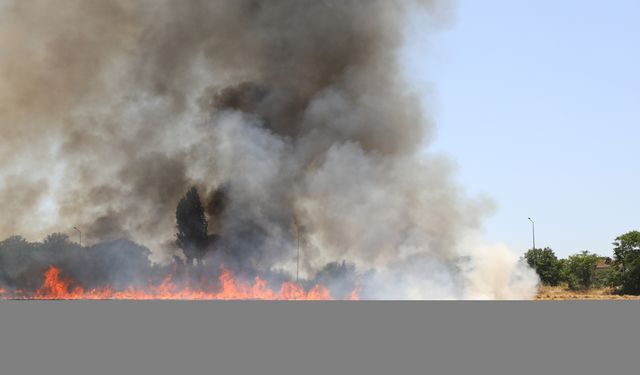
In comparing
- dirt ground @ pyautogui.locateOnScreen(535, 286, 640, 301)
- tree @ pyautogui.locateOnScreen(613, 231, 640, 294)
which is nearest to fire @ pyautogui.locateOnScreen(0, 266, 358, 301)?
dirt ground @ pyautogui.locateOnScreen(535, 286, 640, 301)

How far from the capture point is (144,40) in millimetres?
102375

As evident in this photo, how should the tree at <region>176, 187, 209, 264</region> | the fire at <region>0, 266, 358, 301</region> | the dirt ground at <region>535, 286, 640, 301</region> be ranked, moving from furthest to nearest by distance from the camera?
the tree at <region>176, 187, 209, 264</region>, the dirt ground at <region>535, 286, 640, 301</region>, the fire at <region>0, 266, 358, 301</region>

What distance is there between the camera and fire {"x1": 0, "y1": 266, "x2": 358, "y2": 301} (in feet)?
285

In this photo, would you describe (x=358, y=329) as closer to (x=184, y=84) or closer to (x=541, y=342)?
(x=541, y=342)

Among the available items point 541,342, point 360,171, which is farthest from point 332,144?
point 541,342

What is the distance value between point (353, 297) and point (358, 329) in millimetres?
39129

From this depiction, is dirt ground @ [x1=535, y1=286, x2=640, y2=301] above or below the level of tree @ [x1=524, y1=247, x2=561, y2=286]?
below

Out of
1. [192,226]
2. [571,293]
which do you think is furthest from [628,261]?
[192,226]

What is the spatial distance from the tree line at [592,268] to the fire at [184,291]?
2966 centimetres

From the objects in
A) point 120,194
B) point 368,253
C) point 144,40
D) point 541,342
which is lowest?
point 541,342

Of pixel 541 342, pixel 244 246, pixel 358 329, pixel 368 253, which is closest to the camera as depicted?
pixel 541 342

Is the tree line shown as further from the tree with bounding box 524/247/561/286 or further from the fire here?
the fire

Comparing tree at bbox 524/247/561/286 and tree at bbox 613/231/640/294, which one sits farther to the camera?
tree at bbox 524/247/561/286

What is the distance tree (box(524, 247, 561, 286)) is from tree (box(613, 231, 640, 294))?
1228 centimetres
